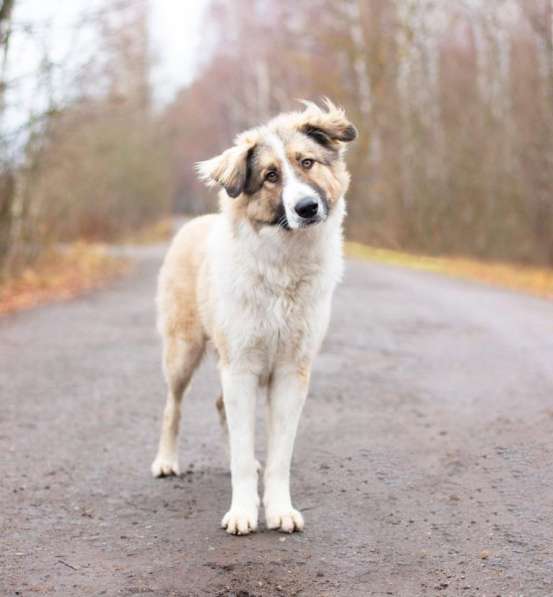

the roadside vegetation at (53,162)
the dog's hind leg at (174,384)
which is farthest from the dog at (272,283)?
the roadside vegetation at (53,162)

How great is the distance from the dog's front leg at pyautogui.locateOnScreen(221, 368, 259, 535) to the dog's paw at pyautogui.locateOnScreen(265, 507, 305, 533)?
86 millimetres

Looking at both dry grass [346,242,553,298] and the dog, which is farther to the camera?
dry grass [346,242,553,298]

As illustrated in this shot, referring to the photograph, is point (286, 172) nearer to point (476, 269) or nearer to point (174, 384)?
point (174, 384)

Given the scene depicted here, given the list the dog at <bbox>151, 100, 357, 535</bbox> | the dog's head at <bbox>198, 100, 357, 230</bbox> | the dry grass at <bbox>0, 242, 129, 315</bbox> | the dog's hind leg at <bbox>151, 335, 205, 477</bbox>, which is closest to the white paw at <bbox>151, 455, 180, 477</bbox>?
the dog's hind leg at <bbox>151, 335, 205, 477</bbox>

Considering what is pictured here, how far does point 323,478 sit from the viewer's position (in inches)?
208

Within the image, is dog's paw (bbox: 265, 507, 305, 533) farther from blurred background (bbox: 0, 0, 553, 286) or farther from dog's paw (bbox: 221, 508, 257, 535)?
blurred background (bbox: 0, 0, 553, 286)

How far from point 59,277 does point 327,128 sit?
13.9 meters

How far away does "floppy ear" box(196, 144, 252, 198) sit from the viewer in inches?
185

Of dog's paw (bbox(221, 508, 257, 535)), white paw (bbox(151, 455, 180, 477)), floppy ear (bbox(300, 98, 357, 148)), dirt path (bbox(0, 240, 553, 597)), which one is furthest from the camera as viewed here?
white paw (bbox(151, 455, 180, 477))

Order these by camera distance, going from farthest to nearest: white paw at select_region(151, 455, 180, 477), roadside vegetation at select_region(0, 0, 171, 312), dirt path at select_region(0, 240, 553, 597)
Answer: roadside vegetation at select_region(0, 0, 171, 312) < white paw at select_region(151, 455, 180, 477) < dirt path at select_region(0, 240, 553, 597)

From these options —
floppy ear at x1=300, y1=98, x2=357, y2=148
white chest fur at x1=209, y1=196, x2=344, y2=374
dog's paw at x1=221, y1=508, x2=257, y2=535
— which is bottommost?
dog's paw at x1=221, y1=508, x2=257, y2=535

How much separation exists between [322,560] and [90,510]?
143 cm

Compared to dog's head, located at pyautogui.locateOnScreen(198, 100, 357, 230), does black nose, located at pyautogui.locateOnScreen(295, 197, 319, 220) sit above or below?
below

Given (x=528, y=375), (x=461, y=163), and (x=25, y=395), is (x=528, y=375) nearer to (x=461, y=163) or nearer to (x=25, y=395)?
(x=25, y=395)
